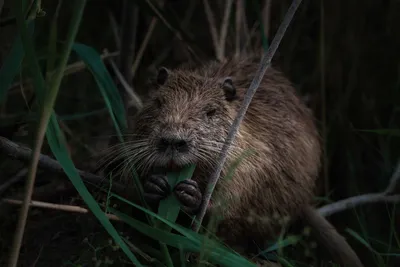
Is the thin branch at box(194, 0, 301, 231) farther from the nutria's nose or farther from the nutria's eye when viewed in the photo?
the nutria's eye

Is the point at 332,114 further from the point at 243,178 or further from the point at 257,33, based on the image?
the point at 243,178

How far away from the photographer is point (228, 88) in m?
2.38

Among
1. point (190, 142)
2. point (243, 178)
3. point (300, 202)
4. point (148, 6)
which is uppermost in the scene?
point (148, 6)

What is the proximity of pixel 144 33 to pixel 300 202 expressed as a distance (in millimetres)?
1148

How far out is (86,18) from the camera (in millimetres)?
4258

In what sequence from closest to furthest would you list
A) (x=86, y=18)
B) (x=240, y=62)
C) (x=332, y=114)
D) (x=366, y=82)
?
(x=240, y=62)
(x=332, y=114)
(x=366, y=82)
(x=86, y=18)

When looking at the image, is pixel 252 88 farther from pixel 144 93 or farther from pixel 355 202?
pixel 144 93

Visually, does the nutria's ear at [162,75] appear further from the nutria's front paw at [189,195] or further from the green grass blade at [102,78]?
the nutria's front paw at [189,195]

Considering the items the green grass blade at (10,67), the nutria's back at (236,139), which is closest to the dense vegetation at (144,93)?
the green grass blade at (10,67)

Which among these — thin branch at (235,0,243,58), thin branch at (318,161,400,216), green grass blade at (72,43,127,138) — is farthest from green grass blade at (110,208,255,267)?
thin branch at (235,0,243,58)

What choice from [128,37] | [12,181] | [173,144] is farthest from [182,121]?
[128,37]

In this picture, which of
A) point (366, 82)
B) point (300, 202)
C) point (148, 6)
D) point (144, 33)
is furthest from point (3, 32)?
point (366, 82)

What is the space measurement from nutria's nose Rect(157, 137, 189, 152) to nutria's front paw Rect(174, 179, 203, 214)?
10cm

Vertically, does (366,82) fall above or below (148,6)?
below
